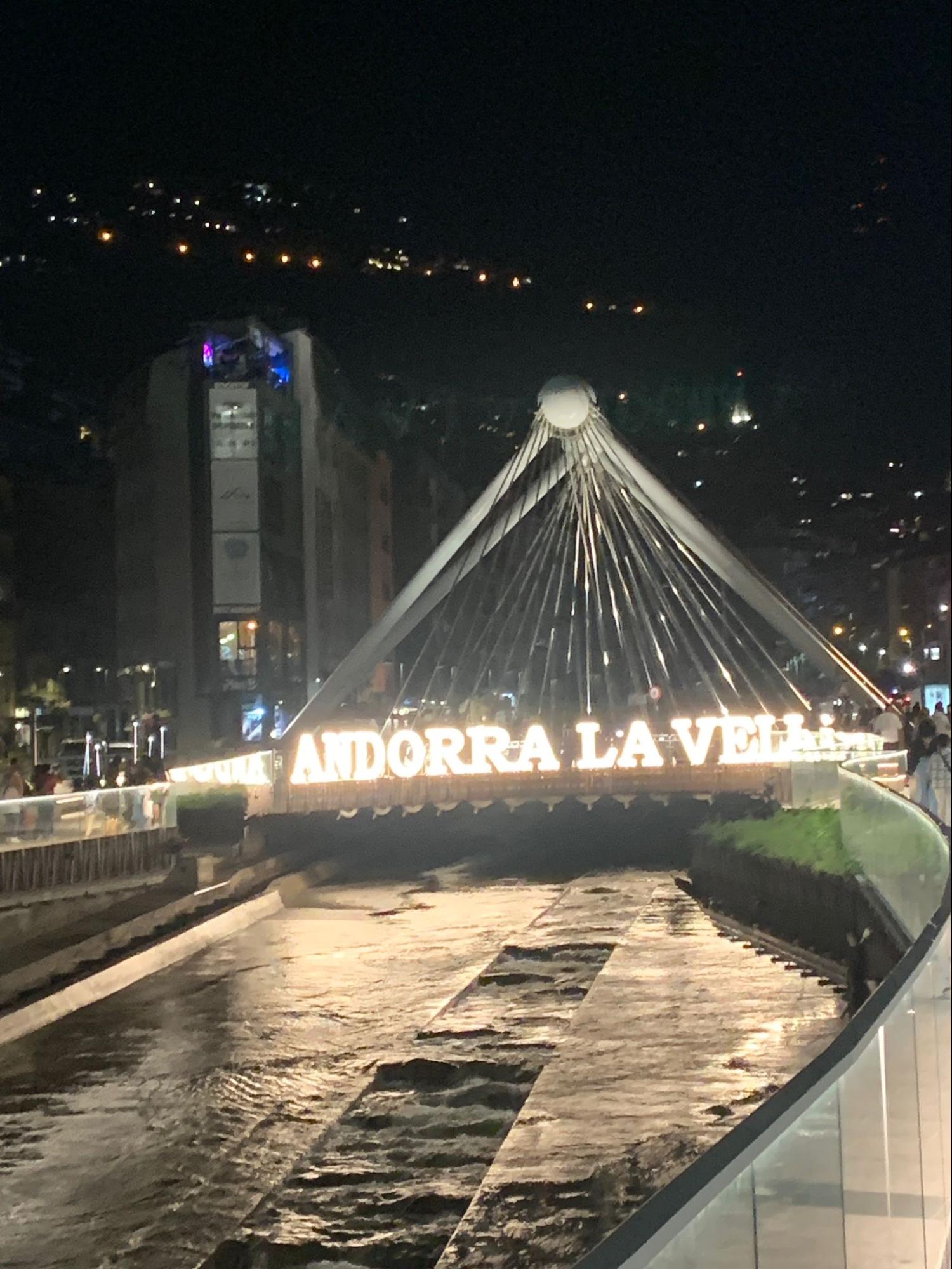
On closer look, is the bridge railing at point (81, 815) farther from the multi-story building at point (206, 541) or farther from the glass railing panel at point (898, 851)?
the multi-story building at point (206, 541)

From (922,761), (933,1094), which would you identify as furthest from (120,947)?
(933,1094)

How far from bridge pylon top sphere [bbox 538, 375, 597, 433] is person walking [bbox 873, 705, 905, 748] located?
12.3 meters

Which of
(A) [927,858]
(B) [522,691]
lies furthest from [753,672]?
(A) [927,858]

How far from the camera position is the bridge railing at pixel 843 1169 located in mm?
3898

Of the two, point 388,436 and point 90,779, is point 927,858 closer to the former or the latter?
point 90,779

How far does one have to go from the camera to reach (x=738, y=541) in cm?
6969

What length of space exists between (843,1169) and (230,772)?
27460mm

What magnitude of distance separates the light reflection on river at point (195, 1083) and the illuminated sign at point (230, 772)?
380 centimetres

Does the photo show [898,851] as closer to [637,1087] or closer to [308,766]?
[637,1087]

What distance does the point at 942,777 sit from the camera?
20.1 meters

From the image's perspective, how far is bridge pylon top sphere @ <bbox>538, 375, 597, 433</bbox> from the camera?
141 feet

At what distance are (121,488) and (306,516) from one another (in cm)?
801

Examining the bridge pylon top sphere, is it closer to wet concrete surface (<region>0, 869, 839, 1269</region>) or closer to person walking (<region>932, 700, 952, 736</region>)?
person walking (<region>932, 700, 952, 736</region>)

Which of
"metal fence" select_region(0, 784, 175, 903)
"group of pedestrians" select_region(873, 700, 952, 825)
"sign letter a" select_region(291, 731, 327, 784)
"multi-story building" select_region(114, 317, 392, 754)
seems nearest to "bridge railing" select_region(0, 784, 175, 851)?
"metal fence" select_region(0, 784, 175, 903)
